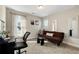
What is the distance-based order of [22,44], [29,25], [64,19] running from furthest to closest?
1. [22,44]
2. [64,19]
3. [29,25]

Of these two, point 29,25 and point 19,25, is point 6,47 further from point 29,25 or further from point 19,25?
point 29,25

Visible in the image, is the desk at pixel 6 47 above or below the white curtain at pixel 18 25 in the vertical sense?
below

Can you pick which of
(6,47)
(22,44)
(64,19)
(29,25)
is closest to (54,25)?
(64,19)

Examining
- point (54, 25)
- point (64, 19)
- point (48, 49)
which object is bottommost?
point (48, 49)

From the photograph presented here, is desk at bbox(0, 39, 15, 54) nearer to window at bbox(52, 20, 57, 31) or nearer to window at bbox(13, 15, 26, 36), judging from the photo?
window at bbox(13, 15, 26, 36)

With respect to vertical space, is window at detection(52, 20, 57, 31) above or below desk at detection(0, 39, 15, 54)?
above

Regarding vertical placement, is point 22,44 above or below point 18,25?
below

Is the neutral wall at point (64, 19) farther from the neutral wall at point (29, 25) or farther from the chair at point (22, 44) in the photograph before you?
the chair at point (22, 44)

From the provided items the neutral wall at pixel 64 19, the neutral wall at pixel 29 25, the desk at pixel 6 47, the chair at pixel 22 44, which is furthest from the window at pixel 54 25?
the desk at pixel 6 47

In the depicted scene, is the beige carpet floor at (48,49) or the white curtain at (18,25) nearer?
the white curtain at (18,25)

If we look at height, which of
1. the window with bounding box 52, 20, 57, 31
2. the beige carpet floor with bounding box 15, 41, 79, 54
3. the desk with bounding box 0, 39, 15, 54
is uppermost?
the window with bounding box 52, 20, 57, 31

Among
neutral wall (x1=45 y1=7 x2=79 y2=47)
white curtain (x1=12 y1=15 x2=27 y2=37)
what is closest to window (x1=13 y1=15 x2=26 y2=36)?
white curtain (x1=12 y1=15 x2=27 y2=37)

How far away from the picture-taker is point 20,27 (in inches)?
76.4
